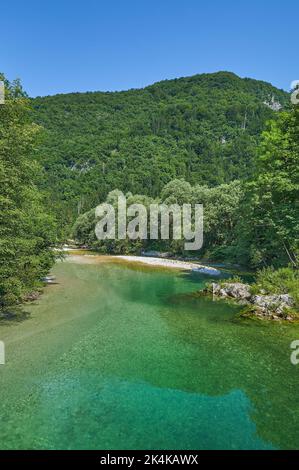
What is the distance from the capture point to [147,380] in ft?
44.9

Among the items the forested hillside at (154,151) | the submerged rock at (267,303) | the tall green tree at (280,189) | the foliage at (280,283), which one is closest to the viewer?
the submerged rock at (267,303)

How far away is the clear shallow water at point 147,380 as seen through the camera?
997 cm

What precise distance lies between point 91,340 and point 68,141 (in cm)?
17372

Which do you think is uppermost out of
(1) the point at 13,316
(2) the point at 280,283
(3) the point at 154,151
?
(3) the point at 154,151

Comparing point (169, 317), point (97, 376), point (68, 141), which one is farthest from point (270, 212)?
point (68, 141)

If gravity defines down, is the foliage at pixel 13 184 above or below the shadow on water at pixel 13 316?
above

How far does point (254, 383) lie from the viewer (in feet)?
44.0

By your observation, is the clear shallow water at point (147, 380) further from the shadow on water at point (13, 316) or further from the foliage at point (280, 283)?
the foliage at point (280, 283)

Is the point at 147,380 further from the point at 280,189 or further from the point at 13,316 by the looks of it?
the point at 280,189

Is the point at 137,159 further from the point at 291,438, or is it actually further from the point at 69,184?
the point at 291,438

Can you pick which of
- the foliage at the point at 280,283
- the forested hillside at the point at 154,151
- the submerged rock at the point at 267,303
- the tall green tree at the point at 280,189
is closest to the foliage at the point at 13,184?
the submerged rock at the point at 267,303

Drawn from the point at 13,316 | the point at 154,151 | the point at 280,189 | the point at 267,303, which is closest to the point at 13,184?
the point at 13,316

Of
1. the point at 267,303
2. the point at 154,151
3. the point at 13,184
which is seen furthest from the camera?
the point at 154,151

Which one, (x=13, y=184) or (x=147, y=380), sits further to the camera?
(x=13, y=184)
